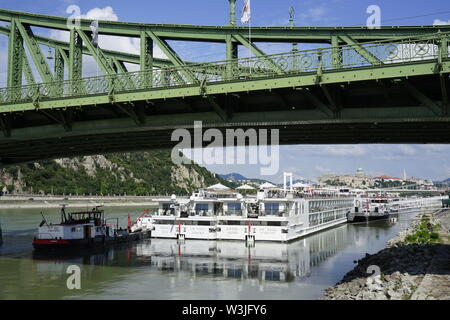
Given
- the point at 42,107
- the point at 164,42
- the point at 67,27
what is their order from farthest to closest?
the point at 67,27 → the point at 164,42 → the point at 42,107

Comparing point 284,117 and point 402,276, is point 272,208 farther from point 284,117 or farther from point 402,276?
point 284,117

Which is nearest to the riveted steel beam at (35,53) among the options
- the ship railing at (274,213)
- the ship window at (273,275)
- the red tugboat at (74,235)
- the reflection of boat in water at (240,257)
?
the red tugboat at (74,235)

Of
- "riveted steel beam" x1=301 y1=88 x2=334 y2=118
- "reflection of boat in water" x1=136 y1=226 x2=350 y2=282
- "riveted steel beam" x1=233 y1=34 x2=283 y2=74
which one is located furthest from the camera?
"reflection of boat in water" x1=136 y1=226 x2=350 y2=282

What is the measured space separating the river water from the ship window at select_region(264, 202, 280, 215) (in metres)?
3.32

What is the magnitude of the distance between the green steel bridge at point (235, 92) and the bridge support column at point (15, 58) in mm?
83

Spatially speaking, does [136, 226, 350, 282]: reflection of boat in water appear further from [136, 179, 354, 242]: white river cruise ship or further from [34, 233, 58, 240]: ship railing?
[34, 233, 58, 240]: ship railing

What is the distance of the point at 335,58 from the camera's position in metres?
18.8

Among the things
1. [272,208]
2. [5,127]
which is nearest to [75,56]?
Answer: [5,127]

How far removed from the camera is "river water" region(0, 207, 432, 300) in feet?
72.1

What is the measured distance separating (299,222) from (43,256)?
2335 centimetres

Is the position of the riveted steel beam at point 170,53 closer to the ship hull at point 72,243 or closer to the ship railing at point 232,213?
the ship hull at point 72,243

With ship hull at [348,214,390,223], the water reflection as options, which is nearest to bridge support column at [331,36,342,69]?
the water reflection

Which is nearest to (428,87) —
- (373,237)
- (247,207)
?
(247,207)
